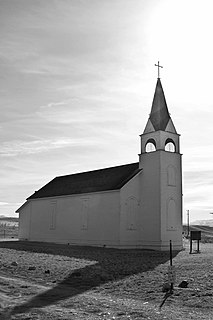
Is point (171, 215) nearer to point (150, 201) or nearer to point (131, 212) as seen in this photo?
point (150, 201)

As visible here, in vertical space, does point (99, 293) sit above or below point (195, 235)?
below

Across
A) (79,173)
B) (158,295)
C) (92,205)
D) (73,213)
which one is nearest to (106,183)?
(92,205)

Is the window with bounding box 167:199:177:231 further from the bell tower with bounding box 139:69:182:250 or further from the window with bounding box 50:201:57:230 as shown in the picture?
the window with bounding box 50:201:57:230

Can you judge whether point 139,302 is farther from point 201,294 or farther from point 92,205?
point 92,205

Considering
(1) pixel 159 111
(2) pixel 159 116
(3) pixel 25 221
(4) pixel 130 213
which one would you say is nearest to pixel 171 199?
(4) pixel 130 213

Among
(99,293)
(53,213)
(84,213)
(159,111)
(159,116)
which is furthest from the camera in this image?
(53,213)

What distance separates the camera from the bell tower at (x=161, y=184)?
33.6 metres

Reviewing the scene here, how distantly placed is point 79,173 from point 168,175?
15209 mm

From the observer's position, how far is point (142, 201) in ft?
116

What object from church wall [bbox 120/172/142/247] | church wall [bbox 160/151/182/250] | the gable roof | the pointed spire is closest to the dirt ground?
church wall [bbox 120/172/142/247]

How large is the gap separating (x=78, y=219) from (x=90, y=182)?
417cm

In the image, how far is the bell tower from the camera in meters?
33.6

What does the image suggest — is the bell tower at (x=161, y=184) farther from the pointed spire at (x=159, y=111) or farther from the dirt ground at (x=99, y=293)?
the dirt ground at (x=99, y=293)

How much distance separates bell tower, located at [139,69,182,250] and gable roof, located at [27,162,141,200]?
1.80 meters
